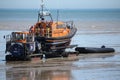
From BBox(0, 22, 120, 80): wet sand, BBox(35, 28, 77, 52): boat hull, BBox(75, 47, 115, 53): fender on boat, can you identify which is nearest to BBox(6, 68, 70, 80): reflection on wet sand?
BBox(0, 22, 120, 80): wet sand

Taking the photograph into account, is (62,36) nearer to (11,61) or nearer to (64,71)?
(11,61)

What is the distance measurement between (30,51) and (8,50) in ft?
4.05

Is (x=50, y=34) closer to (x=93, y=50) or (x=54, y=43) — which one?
(x=54, y=43)

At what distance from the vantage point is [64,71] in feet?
97.1

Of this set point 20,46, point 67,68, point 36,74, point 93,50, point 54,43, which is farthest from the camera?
point 93,50

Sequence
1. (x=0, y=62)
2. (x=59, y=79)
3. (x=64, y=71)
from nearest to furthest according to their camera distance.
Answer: (x=59, y=79) → (x=64, y=71) → (x=0, y=62)

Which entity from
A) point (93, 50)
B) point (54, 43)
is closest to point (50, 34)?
point (54, 43)

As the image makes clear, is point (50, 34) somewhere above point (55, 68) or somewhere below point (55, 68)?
above

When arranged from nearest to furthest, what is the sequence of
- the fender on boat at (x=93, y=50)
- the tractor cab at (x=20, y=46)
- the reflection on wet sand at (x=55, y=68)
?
the reflection on wet sand at (x=55, y=68)
the tractor cab at (x=20, y=46)
the fender on boat at (x=93, y=50)

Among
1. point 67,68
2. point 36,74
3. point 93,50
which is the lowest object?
point 36,74

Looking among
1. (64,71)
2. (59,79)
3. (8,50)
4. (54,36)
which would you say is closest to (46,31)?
(54,36)

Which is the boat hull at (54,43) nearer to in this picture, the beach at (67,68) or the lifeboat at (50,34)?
the lifeboat at (50,34)

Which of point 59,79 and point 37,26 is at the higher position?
point 37,26

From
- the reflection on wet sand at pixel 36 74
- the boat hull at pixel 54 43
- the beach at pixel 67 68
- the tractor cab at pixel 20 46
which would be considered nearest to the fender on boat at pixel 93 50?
the beach at pixel 67 68
